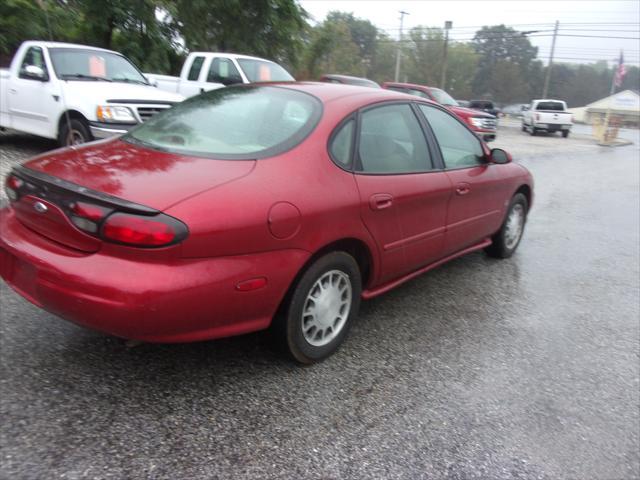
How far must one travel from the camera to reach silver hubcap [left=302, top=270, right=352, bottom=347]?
9.96ft

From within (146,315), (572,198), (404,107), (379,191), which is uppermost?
(404,107)

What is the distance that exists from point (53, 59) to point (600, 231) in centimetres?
801

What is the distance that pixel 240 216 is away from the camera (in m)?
2.53

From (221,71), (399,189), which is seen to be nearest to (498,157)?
(399,189)

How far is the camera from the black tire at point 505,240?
528 cm

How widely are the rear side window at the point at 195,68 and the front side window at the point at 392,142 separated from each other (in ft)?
27.0

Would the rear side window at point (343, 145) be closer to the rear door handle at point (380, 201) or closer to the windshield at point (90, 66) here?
the rear door handle at point (380, 201)

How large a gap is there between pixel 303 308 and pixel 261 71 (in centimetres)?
911

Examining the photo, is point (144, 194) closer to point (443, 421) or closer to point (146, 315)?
point (146, 315)

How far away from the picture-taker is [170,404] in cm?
267

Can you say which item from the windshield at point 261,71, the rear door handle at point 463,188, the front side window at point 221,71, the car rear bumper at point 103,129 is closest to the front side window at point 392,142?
the rear door handle at point 463,188

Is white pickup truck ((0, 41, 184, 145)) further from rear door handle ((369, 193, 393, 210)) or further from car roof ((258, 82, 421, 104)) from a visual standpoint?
rear door handle ((369, 193, 393, 210))

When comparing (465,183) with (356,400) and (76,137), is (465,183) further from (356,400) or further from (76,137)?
(76,137)

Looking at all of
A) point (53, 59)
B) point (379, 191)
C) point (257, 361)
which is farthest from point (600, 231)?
point (53, 59)
